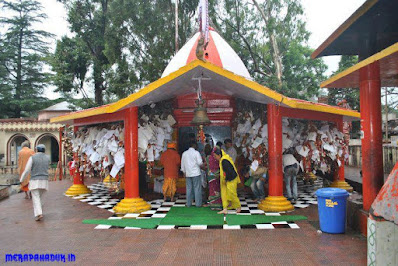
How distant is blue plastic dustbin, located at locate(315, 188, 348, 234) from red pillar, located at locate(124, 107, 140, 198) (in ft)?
13.4

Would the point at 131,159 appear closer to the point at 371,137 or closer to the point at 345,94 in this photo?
the point at 371,137

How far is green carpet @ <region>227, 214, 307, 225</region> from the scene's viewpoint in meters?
6.11

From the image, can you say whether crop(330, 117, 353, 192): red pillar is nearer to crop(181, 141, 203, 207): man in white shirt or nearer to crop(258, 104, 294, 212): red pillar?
crop(258, 104, 294, 212): red pillar

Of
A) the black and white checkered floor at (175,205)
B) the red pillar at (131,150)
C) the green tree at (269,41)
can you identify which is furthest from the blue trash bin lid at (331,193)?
the green tree at (269,41)

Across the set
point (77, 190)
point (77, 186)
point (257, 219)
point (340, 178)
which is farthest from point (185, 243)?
point (340, 178)

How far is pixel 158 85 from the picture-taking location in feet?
21.0

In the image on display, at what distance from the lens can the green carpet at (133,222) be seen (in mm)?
5988

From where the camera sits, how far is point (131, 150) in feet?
23.6

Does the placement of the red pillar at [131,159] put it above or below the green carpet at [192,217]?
above

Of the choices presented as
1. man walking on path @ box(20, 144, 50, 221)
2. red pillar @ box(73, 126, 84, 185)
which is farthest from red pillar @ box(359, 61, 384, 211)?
red pillar @ box(73, 126, 84, 185)

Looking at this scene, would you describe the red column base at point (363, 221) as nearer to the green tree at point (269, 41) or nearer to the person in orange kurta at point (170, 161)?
the person in orange kurta at point (170, 161)

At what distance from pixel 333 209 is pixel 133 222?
12.5 feet

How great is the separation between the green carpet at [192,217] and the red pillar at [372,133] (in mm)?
2785

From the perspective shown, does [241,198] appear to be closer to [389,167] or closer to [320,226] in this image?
[320,226]
